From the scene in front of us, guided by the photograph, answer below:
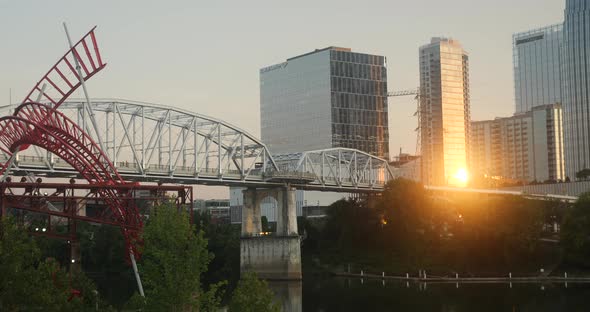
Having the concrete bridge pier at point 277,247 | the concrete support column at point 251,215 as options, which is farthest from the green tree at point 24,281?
the concrete support column at point 251,215

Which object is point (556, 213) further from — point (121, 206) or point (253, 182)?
point (121, 206)

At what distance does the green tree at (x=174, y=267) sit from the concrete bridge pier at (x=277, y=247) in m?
91.6

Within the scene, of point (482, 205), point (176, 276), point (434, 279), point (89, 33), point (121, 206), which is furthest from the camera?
point (482, 205)

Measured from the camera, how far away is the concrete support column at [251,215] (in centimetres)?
15412

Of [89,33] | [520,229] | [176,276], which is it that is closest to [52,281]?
[176,276]

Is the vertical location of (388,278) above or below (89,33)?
below

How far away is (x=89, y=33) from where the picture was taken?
277 feet

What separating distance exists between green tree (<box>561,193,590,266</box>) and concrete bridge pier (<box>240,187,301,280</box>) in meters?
45.7

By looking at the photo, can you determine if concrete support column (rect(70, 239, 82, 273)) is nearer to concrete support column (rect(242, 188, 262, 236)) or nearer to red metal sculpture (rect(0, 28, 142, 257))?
red metal sculpture (rect(0, 28, 142, 257))

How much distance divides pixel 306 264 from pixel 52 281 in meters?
114

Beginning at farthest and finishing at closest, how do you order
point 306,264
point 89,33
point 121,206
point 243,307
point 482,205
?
point 306,264
point 482,205
point 89,33
point 121,206
point 243,307

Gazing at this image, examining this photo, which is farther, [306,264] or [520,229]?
[306,264]

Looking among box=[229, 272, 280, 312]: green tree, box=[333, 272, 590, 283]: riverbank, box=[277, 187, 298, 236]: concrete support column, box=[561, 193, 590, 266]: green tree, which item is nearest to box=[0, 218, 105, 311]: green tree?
box=[229, 272, 280, 312]: green tree

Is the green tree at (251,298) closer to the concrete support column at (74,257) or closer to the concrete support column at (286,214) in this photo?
the concrete support column at (74,257)
